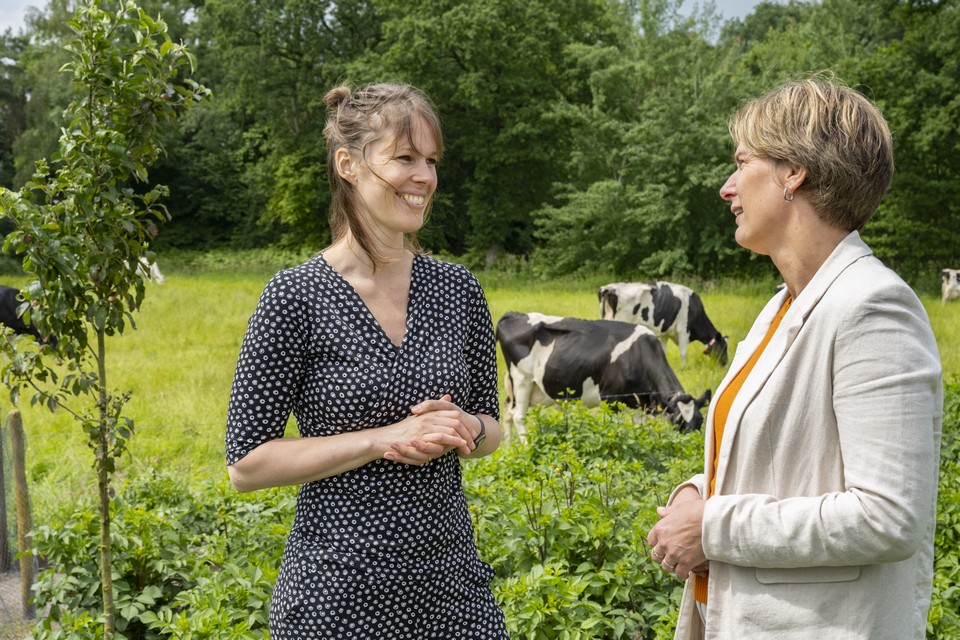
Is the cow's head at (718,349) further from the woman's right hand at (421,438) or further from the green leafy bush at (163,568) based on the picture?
the woman's right hand at (421,438)

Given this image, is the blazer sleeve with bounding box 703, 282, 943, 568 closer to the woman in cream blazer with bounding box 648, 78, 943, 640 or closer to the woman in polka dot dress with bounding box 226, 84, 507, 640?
the woman in cream blazer with bounding box 648, 78, 943, 640

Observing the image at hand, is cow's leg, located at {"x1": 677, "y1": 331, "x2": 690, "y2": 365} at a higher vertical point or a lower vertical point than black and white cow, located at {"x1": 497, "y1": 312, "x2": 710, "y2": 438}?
lower

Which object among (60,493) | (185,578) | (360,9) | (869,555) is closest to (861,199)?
(869,555)

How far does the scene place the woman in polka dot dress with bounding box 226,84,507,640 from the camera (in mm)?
1961

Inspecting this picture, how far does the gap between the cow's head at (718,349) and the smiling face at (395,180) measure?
11885 millimetres

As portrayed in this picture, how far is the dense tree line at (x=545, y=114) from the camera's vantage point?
998 inches

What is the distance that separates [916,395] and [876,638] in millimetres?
471

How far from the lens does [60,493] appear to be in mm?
6371

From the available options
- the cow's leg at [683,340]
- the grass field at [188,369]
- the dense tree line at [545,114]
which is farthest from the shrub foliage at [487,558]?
the dense tree line at [545,114]

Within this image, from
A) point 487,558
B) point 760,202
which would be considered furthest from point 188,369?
point 760,202

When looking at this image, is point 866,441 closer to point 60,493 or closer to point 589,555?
point 589,555

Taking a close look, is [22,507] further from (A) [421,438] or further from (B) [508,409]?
(B) [508,409]

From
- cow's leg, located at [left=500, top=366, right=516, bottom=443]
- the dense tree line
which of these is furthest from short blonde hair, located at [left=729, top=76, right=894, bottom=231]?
the dense tree line

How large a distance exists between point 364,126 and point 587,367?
283 inches
